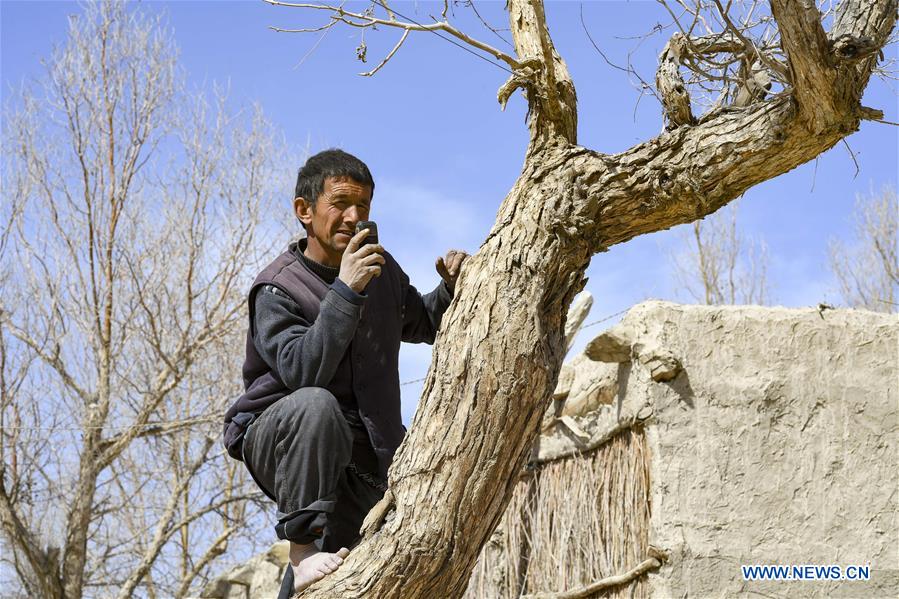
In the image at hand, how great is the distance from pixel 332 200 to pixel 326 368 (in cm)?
62

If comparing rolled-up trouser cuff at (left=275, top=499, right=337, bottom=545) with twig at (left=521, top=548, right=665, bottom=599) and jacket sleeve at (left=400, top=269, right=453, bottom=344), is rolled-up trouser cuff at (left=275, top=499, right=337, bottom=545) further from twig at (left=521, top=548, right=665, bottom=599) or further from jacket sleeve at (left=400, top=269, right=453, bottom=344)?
twig at (left=521, top=548, right=665, bottom=599)

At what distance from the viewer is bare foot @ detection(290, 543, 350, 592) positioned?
8.23ft

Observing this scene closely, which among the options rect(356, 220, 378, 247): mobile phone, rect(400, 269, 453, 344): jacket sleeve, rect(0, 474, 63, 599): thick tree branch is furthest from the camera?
rect(0, 474, 63, 599): thick tree branch

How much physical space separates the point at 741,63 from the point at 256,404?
1.86 metres

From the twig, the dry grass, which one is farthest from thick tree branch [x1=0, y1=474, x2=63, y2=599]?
the twig

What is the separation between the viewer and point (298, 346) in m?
2.60

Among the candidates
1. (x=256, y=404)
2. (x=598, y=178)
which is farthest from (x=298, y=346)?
(x=598, y=178)

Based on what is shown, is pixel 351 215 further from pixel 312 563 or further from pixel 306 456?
pixel 312 563

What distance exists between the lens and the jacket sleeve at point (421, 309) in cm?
312

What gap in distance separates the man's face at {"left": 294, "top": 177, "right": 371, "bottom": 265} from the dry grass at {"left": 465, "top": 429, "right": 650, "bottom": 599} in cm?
259

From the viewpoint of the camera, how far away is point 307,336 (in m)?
2.59

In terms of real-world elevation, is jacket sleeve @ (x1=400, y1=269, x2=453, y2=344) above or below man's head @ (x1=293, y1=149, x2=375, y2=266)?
below

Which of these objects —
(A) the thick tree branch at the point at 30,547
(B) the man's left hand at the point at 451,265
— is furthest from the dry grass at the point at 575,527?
(A) the thick tree branch at the point at 30,547

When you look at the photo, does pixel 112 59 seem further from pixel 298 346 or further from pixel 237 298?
pixel 298 346
